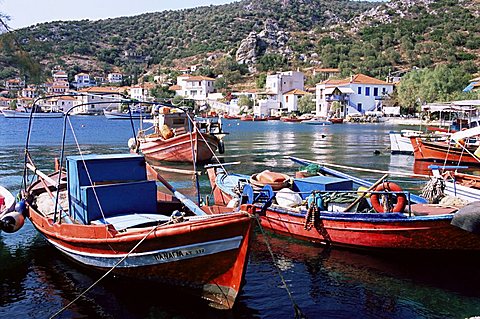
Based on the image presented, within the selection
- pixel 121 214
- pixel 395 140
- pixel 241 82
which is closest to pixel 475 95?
pixel 395 140

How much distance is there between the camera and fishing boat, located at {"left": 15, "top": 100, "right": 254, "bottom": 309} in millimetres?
7598

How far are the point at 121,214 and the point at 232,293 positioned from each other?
2946mm

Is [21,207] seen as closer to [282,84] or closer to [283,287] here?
[283,287]

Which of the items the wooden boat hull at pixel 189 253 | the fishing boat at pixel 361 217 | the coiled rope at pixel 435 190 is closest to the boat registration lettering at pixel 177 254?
the wooden boat hull at pixel 189 253

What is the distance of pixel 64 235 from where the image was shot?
30.6ft

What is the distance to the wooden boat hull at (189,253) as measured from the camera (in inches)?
296

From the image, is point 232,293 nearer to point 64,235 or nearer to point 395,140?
point 64,235

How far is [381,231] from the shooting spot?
34.3ft

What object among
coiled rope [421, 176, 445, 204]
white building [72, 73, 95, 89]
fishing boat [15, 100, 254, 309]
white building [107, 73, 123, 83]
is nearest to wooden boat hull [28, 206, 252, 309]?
fishing boat [15, 100, 254, 309]

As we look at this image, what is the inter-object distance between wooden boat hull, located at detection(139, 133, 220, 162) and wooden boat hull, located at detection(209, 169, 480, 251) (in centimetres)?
1539

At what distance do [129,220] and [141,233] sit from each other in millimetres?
1195

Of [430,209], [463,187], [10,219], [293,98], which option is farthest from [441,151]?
[293,98]

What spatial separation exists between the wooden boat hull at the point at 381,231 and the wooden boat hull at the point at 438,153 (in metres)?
16.7

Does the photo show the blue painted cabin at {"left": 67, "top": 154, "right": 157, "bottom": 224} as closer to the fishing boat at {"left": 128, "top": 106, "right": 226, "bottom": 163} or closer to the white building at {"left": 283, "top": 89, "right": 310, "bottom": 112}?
the fishing boat at {"left": 128, "top": 106, "right": 226, "bottom": 163}
